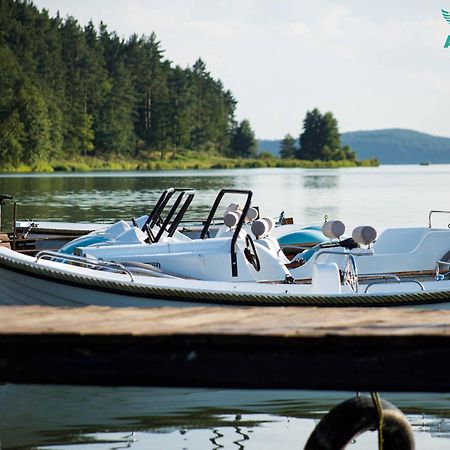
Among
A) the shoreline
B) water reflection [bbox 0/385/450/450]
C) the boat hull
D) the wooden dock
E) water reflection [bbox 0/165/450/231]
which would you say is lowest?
the shoreline

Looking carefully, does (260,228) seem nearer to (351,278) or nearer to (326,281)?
(351,278)

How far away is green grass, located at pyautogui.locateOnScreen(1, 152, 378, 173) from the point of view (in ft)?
307

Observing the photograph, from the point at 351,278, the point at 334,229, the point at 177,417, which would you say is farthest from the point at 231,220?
the point at 177,417

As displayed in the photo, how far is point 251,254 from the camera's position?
9.85m

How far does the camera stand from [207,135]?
12688 centimetres

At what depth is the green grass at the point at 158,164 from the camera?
93.6 meters

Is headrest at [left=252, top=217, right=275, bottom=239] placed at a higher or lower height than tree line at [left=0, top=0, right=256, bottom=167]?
lower

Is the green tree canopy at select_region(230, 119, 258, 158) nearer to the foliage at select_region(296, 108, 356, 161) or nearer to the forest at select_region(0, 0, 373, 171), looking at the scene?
the forest at select_region(0, 0, 373, 171)

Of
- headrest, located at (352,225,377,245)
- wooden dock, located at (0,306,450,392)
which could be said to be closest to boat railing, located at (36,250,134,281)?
headrest, located at (352,225,377,245)

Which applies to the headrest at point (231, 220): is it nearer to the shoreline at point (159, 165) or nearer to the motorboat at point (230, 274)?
the motorboat at point (230, 274)

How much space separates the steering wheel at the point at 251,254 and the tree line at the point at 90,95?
257 feet

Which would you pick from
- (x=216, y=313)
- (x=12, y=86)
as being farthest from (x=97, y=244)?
(x=12, y=86)

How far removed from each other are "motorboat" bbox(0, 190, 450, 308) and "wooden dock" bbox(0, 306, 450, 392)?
17.9ft

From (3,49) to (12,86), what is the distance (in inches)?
251
